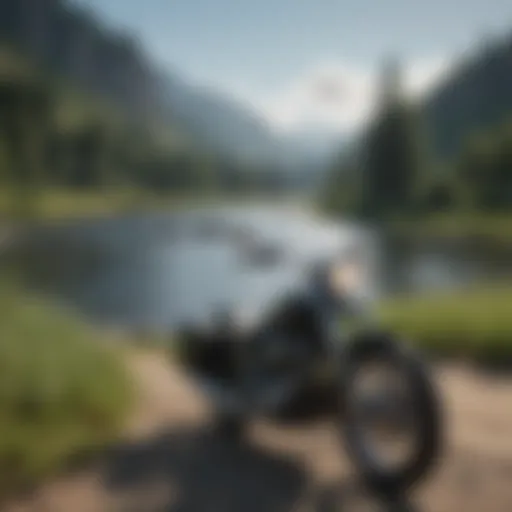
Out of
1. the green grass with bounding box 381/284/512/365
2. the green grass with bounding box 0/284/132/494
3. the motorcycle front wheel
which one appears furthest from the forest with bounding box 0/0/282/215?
the green grass with bounding box 381/284/512/365

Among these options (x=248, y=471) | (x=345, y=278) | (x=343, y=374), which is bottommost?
(x=248, y=471)

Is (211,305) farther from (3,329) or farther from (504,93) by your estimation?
(504,93)

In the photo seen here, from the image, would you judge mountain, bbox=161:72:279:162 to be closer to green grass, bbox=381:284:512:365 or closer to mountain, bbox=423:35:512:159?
mountain, bbox=423:35:512:159

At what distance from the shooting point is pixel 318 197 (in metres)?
1.90

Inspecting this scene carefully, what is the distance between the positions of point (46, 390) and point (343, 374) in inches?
34.1

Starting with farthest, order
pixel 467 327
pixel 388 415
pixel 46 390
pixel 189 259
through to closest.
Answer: pixel 467 327 → pixel 46 390 → pixel 388 415 → pixel 189 259

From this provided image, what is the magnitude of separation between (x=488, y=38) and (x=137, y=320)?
1167mm

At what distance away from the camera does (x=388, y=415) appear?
212cm

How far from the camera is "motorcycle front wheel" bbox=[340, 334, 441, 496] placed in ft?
6.28

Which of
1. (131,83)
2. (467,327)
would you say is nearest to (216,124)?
(131,83)

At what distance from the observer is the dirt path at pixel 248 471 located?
2049 millimetres

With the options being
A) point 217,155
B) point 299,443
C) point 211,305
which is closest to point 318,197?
point 217,155

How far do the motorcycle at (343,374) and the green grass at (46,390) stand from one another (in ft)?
1.07

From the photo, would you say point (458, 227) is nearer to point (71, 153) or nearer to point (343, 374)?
point (343, 374)
